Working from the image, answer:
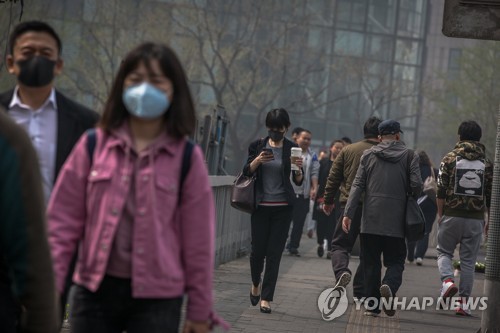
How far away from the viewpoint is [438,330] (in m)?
9.41

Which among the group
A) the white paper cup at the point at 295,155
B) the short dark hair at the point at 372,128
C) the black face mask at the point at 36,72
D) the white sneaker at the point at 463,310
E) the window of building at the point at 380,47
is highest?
the window of building at the point at 380,47

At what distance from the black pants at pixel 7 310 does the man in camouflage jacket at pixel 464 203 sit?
23.3 feet

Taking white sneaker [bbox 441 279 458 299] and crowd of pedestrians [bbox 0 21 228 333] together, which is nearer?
crowd of pedestrians [bbox 0 21 228 333]

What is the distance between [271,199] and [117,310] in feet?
19.2

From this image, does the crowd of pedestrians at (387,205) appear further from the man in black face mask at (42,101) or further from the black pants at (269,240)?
the man in black face mask at (42,101)

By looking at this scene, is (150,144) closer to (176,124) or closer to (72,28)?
(176,124)

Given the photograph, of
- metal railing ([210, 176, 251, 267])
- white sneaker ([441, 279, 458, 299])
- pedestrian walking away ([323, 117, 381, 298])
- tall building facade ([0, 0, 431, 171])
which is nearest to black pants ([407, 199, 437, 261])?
metal railing ([210, 176, 251, 267])

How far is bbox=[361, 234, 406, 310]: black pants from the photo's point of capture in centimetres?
980

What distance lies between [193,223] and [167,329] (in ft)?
1.24

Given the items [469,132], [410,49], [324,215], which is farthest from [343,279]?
[410,49]

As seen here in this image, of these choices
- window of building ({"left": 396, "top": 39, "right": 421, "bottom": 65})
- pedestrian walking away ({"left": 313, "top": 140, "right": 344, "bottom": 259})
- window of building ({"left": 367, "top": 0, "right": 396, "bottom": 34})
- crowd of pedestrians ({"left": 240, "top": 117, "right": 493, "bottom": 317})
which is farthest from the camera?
window of building ({"left": 396, "top": 39, "right": 421, "bottom": 65})

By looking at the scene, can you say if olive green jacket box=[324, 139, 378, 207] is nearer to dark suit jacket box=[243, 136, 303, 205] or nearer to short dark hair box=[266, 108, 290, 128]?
dark suit jacket box=[243, 136, 303, 205]

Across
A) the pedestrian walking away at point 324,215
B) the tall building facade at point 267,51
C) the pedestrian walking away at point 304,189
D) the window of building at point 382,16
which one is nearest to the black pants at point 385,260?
the pedestrian walking away at point 304,189

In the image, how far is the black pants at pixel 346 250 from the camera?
10.2 metres
